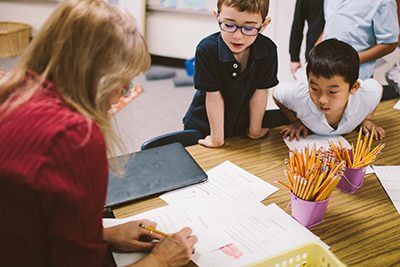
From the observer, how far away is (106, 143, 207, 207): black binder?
3.77 ft

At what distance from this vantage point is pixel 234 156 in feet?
4.49

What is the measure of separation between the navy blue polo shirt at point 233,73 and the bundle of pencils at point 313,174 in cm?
48

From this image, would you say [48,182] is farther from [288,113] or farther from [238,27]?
[288,113]

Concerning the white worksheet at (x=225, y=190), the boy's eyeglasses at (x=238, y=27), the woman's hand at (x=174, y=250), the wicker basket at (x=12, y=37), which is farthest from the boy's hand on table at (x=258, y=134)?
the wicker basket at (x=12, y=37)

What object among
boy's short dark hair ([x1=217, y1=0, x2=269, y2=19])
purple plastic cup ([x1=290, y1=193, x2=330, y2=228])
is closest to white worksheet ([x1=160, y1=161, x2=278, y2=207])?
purple plastic cup ([x1=290, y1=193, x2=330, y2=228])

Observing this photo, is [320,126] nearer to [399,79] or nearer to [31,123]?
[399,79]

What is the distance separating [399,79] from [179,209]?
4.67ft

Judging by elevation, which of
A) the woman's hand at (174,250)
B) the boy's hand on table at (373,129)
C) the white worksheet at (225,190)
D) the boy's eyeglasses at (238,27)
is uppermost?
the boy's eyeglasses at (238,27)

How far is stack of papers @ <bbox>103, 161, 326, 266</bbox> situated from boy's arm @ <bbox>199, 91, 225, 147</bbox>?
0.65ft

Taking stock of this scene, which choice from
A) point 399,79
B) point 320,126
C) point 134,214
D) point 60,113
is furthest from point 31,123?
point 399,79

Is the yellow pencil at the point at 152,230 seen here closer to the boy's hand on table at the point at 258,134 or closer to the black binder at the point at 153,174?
the black binder at the point at 153,174

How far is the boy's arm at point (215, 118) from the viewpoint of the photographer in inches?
56.2

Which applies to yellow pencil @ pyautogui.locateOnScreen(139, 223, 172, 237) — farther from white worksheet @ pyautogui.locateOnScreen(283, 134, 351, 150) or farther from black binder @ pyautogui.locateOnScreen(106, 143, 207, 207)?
white worksheet @ pyautogui.locateOnScreen(283, 134, 351, 150)

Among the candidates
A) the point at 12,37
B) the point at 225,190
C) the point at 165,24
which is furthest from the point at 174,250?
the point at 12,37
